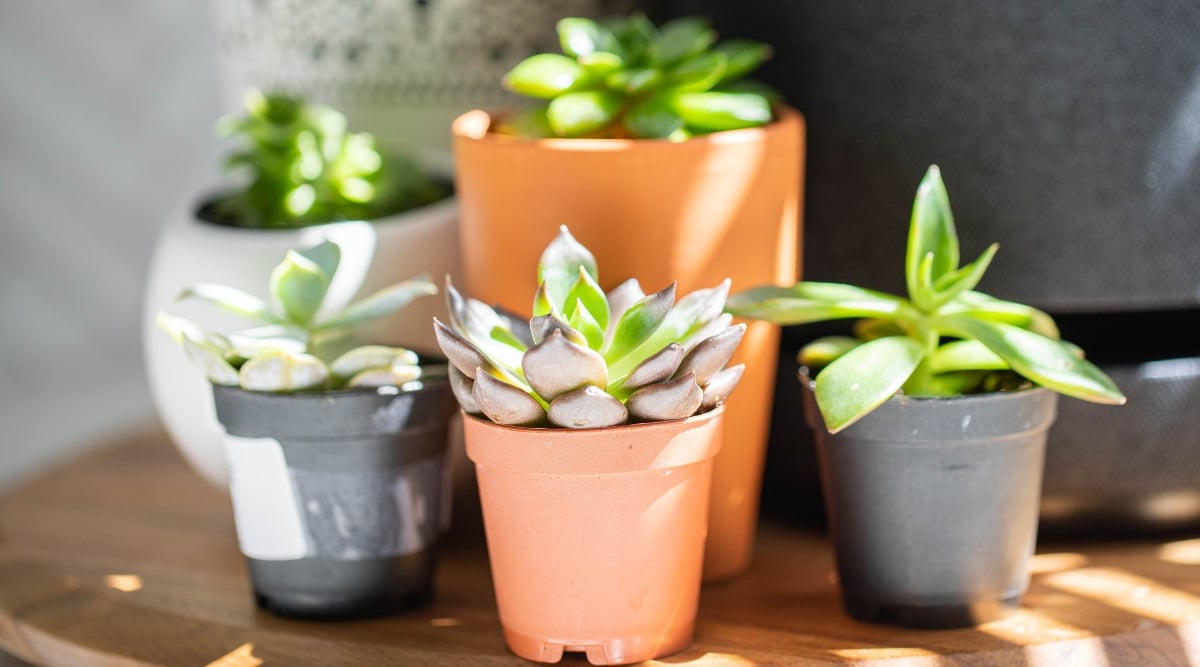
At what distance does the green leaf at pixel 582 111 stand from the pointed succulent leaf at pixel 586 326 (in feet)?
0.42

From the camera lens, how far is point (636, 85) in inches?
24.1

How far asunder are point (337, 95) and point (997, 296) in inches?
18.1

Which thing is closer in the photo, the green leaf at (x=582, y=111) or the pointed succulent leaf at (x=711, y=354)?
the pointed succulent leaf at (x=711, y=354)

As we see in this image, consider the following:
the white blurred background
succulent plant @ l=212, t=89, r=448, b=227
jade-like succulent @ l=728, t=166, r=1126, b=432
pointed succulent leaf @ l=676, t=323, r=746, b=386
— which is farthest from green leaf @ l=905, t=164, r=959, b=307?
the white blurred background

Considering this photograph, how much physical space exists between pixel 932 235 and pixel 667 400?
0.16 meters

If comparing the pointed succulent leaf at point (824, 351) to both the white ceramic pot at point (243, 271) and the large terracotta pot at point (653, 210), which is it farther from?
the white ceramic pot at point (243, 271)

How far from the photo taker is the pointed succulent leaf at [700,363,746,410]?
20.6 inches

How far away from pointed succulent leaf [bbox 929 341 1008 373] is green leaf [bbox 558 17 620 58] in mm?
228

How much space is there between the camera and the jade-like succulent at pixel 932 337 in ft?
1.73

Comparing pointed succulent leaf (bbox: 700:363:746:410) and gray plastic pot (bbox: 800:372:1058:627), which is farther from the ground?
pointed succulent leaf (bbox: 700:363:746:410)

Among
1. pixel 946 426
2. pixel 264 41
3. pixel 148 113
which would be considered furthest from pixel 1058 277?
pixel 148 113

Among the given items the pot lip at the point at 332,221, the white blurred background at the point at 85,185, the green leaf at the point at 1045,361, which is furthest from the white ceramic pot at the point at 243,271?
the white blurred background at the point at 85,185

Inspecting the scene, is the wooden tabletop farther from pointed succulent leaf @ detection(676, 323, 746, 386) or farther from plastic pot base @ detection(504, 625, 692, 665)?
pointed succulent leaf @ detection(676, 323, 746, 386)

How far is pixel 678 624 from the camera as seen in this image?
56 centimetres
